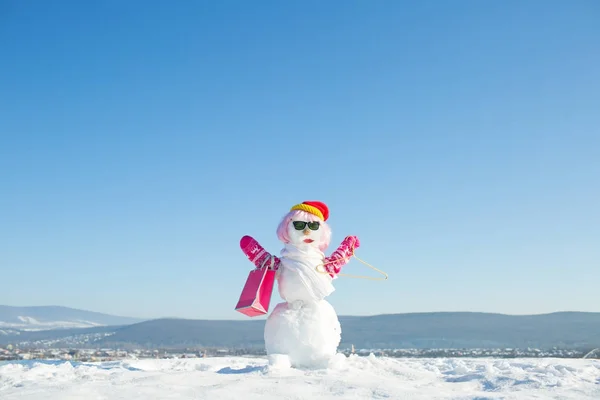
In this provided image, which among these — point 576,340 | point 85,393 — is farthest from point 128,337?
point 85,393

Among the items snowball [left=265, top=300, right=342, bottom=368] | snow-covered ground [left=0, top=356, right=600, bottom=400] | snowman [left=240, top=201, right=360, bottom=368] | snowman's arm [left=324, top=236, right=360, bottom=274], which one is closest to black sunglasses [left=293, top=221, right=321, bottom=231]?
snowman [left=240, top=201, right=360, bottom=368]

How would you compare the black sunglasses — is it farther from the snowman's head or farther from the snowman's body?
the snowman's body

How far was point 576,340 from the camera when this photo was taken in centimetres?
2508

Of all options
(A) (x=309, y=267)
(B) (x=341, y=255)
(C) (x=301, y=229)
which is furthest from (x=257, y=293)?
(B) (x=341, y=255)

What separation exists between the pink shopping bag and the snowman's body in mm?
161

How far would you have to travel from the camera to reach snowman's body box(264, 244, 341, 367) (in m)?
7.40

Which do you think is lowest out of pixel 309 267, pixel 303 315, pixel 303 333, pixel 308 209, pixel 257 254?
pixel 303 333

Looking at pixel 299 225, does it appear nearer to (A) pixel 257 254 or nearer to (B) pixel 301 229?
(B) pixel 301 229

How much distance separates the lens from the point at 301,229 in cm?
802

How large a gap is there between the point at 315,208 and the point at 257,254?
3.78 ft

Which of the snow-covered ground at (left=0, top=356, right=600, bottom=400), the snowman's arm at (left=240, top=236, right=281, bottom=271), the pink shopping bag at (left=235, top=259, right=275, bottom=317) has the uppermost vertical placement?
the snowman's arm at (left=240, top=236, right=281, bottom=271)

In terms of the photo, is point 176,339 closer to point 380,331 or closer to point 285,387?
point 380,331

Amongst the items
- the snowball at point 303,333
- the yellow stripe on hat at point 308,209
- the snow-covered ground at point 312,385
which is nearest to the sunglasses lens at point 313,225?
the yellow stripe on hat at point 308,209

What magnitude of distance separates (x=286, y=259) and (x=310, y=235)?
20.1 inches
